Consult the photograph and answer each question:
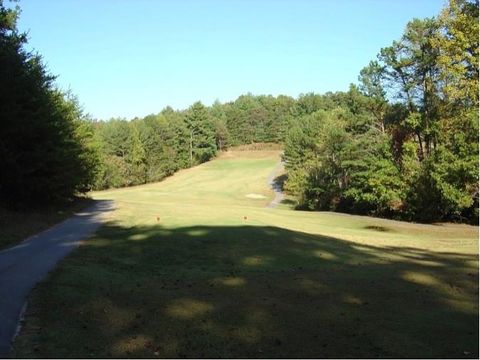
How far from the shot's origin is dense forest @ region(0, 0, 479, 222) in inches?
1122

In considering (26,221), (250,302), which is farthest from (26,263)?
(26,221)

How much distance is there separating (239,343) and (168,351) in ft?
3.49

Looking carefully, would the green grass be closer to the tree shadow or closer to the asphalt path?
the asphalt path

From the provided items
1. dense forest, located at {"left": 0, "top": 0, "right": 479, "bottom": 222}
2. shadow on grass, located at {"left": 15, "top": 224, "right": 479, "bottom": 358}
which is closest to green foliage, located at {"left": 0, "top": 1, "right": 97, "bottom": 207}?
dense forest, located at {"left": 0, "top": 0, "right": 479, "bottom": 222}

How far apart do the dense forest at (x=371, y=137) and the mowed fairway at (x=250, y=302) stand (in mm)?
11972

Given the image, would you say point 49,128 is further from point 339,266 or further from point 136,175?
point 136,175

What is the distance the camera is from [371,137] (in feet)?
162

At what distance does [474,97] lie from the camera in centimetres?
2973

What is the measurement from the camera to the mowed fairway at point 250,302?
735cm

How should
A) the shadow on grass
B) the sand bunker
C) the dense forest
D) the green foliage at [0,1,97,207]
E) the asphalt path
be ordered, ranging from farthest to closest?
the sand bunker, the dense forest, the green foliage at [0,1,97,207], the asphalt path, the shadow on grass

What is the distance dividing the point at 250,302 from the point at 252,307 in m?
0.43

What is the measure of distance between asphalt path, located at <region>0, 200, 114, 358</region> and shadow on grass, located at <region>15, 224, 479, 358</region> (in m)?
0.34

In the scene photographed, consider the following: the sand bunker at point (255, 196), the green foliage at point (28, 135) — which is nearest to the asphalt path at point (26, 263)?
the green foliage at point (28, 135)

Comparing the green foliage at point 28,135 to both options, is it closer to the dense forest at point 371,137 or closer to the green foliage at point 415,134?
the dense forest at point 371,137
